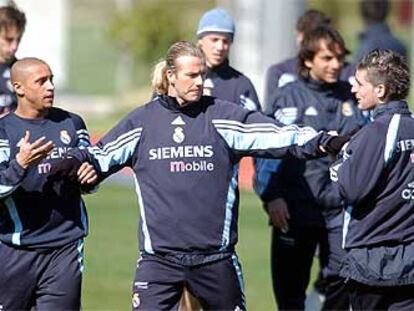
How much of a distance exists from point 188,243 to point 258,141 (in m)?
0.72

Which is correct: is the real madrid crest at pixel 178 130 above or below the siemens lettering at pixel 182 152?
above

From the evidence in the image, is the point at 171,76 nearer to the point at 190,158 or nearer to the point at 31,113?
the point at 190,158

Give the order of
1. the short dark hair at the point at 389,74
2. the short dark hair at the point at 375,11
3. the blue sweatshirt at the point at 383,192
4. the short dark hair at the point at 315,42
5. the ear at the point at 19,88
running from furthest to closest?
the short dark hair at the point at 375,11 < the short dark hair at the point at 315,42 < the ear at the point at 19,88 < the short dark hair at the point at 389,74 < the blue sweatshirt at the point at 383,192

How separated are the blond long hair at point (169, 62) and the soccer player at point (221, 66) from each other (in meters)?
1.53

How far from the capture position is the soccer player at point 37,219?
872cm

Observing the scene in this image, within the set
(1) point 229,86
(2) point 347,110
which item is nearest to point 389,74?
(2) point 347,110

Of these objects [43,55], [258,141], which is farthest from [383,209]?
[43,55]

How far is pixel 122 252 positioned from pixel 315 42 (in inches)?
178

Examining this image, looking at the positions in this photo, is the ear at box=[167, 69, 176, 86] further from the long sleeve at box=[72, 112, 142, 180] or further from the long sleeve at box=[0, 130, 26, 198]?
the long sleeve at box=[0, 130, 26, 198]

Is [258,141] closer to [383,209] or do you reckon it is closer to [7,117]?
[383,209]

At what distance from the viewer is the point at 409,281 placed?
27.0 feet

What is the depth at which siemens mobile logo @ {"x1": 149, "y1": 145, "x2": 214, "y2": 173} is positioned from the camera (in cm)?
848

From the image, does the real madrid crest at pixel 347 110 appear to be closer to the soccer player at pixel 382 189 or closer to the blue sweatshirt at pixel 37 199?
the soccer player at pixel 382 189

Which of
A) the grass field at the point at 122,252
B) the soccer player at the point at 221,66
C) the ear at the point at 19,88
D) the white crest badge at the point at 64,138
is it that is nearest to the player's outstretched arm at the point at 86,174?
the white crest badge at the point at 64,138
